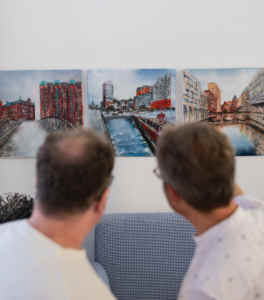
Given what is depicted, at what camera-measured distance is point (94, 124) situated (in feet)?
7.75

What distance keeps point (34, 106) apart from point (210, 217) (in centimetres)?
179

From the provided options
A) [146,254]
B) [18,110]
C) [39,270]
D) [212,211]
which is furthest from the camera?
[18,110]

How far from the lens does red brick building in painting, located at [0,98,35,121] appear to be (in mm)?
2326

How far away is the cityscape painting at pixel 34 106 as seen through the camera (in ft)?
7.63

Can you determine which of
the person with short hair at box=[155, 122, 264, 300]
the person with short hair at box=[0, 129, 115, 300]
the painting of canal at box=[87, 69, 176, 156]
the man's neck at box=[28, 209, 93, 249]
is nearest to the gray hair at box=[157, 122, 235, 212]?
the person with short hair at box=[155, 122, 264, 300]

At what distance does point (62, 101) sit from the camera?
234cm
